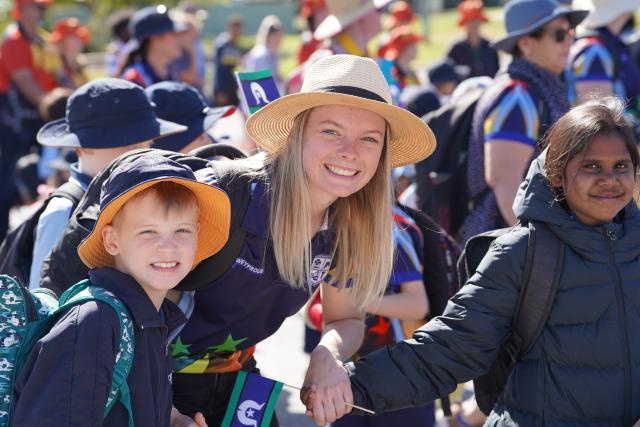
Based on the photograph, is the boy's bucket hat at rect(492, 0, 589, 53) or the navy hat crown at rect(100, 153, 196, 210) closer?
the navy hat crown at rect(100, 153, 196, 210)

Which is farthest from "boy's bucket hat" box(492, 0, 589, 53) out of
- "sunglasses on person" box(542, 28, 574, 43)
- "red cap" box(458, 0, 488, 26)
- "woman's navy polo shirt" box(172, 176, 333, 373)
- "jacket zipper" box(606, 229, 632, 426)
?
"red cap" box(458, 0, 488, 26)

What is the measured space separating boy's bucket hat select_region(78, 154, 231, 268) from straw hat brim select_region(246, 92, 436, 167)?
1.56ft

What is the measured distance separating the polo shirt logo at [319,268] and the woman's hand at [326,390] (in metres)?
0.28

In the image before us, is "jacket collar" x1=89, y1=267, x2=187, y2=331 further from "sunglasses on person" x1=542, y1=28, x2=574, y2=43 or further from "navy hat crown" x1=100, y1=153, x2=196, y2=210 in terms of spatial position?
"sunglasses on person" x1=542, y1=28, x2=574, y2=43

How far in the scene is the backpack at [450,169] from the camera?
5.04 meters

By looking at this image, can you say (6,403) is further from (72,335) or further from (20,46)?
(20,46)

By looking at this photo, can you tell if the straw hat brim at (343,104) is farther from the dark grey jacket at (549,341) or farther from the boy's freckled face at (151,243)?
the boy's freckled face at (151,243)

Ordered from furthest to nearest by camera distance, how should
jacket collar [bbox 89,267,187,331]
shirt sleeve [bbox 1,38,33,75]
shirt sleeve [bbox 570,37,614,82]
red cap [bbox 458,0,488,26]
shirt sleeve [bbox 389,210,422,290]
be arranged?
red cap [bbox 458,0,488,26] → shirt sleeve [bbox 1,38,33,75] → shirt sleeve [bbox 570,37,614,82] → shirt sleeve [bbox 389,210,422,290] → jacket collar [bbox 89,267,187,331]

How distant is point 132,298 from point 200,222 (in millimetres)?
403

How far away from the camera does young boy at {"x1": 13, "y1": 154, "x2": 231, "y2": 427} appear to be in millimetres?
2219

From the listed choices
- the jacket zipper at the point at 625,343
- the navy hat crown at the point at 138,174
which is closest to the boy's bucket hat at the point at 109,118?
the navy hat crown at the point at 138,174

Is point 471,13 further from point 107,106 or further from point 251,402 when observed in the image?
point 251,402

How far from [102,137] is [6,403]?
1.56 metres

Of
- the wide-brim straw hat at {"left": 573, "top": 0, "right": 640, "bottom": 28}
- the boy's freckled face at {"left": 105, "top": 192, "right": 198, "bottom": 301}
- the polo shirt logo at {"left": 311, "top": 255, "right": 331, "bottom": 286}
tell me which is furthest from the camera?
the wide-brim straw hat at {"left": 573, "top": 0, "right": 640, "bottom": 28}
